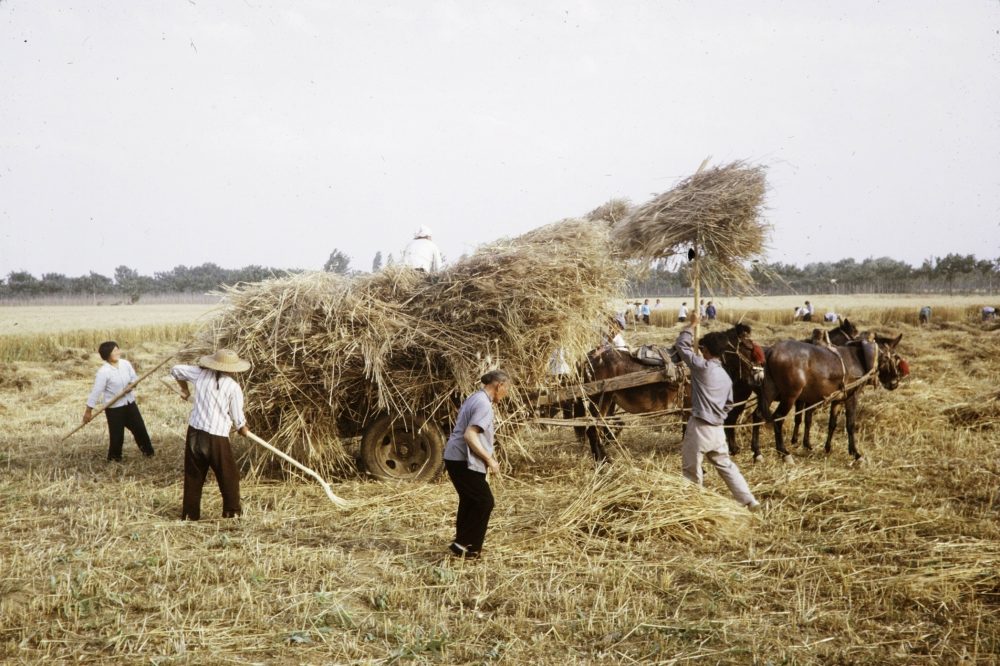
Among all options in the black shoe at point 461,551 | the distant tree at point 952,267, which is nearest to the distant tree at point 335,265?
the black shoe at point 461,551

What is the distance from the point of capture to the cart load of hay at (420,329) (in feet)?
22.0

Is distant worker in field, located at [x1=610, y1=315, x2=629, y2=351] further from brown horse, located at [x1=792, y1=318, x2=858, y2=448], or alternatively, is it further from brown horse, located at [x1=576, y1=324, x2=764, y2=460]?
brown horse, located at [x1=792, y1=318, x2=858, y2=448]

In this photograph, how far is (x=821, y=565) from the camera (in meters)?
4.95

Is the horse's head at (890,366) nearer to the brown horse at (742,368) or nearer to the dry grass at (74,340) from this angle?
the brown horse at (742,368)

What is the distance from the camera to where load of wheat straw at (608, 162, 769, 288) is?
7203 millimetres

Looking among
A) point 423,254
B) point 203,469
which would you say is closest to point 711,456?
point 423,254

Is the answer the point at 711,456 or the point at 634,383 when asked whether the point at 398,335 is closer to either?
the point at 634,383

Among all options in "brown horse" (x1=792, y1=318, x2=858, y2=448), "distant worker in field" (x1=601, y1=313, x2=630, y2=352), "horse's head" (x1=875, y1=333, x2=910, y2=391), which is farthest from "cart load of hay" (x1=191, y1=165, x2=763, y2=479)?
"horse's head" (x1=875, y1=333, x2=910, y2=391)

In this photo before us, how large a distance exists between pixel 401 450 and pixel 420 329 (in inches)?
56.8

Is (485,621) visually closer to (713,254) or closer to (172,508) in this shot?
(172,508)

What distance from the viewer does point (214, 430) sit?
6164 mm

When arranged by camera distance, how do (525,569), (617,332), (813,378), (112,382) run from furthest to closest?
1. (813,378)
2. (112,382)
3. (617,332)
4. (525,569)

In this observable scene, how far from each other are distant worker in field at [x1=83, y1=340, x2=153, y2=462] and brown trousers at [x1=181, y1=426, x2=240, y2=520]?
108 inches

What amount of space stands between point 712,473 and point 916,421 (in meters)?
3.93
